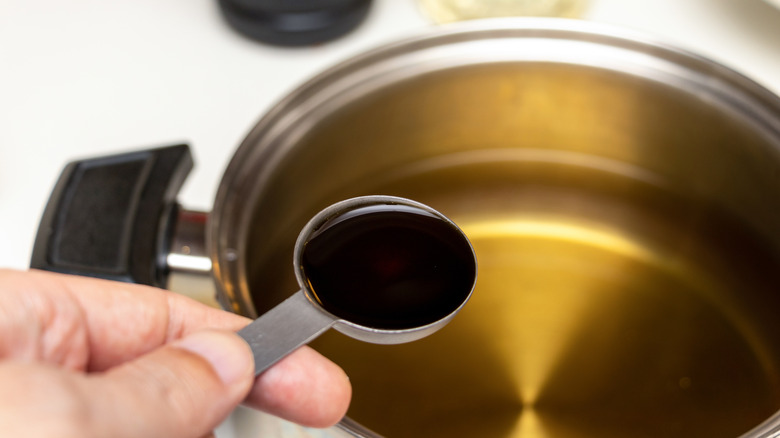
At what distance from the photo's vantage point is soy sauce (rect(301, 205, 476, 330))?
1.59 feet

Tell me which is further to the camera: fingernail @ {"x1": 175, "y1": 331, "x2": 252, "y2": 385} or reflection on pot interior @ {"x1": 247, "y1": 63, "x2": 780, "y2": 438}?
reflection on pot interior @ {"x1": 247, "y1": 63, "x2": 780, "y2": 438}

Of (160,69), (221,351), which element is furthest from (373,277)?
(160,69)

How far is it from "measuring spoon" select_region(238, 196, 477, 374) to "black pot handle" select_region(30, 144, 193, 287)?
11cm

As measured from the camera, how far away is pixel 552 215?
2.67 feet

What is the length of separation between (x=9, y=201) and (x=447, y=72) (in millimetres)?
470

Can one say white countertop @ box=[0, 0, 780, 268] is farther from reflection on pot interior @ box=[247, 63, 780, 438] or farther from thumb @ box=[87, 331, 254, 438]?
thumb @ box=[87, 331, 254, 438]

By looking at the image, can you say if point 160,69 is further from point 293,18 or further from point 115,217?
point 115,217

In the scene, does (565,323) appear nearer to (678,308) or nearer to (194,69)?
(678,308)

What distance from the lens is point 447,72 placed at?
696mm

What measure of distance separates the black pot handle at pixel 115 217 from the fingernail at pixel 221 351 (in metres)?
0.16

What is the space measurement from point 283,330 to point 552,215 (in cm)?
47

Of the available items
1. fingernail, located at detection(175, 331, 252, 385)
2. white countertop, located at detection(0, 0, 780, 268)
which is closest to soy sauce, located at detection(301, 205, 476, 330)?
fingernail, located at detection(175, 331, 252, 385)

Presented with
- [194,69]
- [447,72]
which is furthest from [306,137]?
[194,69]

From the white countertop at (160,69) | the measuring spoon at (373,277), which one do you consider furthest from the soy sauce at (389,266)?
the white countertop at (160,69)
